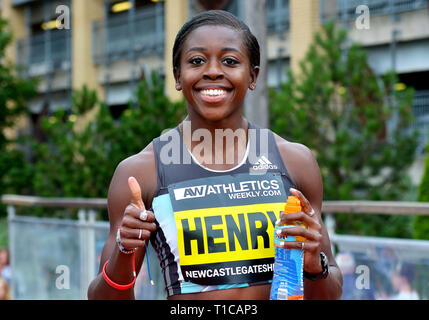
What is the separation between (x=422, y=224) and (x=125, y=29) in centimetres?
1601

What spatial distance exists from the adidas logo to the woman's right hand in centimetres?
52

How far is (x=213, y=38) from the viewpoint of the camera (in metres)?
2.26

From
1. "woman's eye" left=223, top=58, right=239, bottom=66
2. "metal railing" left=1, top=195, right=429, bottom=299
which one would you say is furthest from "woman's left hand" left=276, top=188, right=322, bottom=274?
"metal railing" left=1, top=195, right=429, bottom=299

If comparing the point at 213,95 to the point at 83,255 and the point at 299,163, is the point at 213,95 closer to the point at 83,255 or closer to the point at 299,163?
the point at 299,163

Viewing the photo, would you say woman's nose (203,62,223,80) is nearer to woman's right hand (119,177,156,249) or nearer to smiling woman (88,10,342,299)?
smiling woman (88,10,342,299)

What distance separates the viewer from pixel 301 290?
2055 millimetres

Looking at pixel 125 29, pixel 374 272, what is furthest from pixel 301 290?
pixel 125 29

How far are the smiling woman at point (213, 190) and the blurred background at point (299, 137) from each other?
0.24 metres

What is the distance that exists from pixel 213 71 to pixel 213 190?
44 centimetres

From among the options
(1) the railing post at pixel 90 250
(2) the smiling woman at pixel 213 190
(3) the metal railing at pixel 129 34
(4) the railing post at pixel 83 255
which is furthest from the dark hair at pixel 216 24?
(3) the metal railing at pixel 129 34

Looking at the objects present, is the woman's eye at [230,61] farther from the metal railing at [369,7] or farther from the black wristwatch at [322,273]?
the metal railing at [369,7]

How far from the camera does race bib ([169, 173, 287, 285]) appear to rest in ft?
7.20
